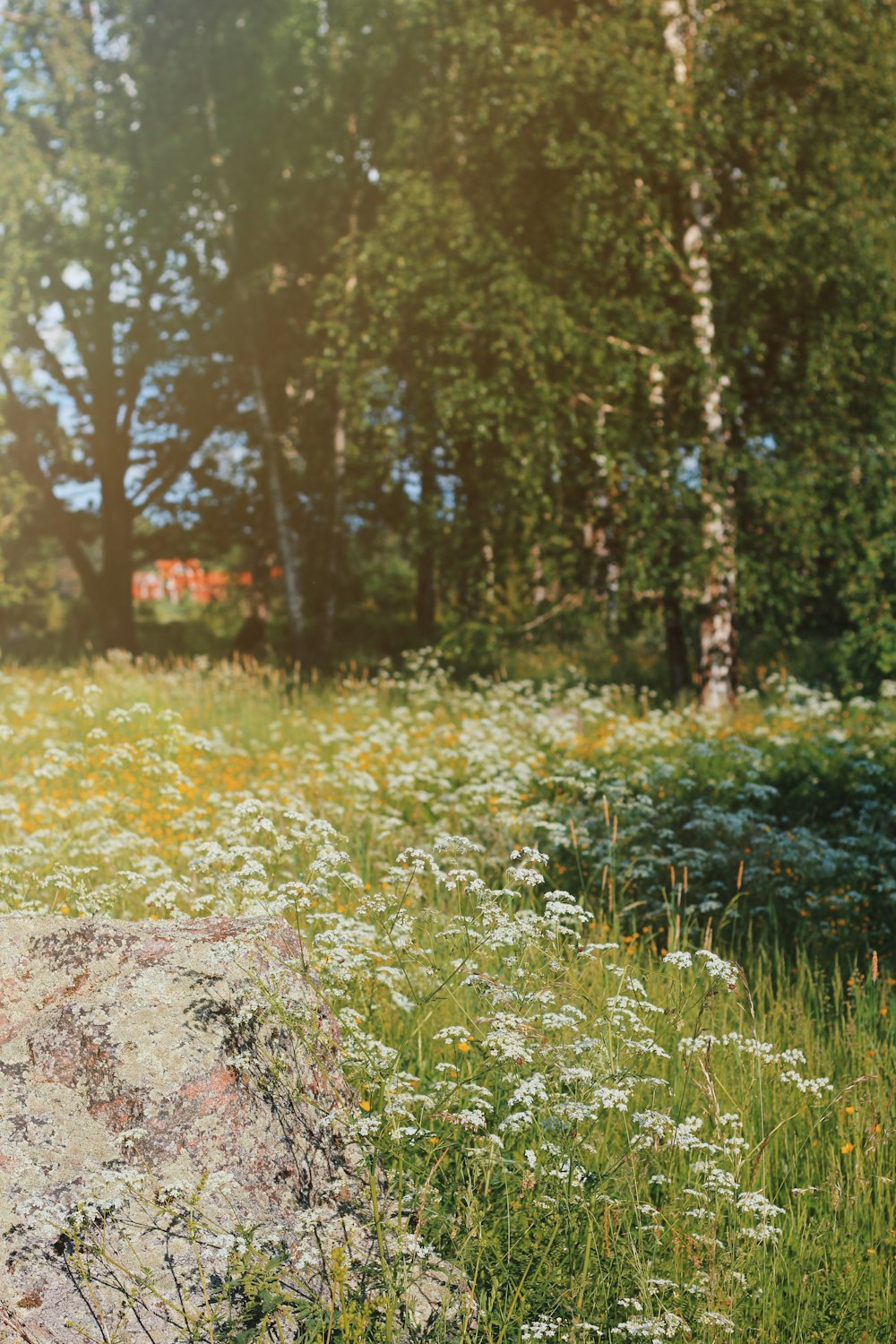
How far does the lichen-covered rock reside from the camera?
7.91 feet

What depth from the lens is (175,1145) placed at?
269 cm

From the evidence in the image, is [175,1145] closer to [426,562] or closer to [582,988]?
[582,988]

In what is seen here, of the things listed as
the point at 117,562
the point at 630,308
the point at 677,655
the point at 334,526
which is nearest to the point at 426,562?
the point at 334,526

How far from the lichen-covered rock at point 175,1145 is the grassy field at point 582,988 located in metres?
0.13

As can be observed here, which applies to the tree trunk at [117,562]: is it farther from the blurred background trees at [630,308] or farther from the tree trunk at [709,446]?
the tree trunk at [709,446]

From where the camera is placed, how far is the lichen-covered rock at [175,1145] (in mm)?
2412

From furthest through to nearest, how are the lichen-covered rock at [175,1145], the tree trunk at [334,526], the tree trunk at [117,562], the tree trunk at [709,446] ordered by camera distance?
the tree trunk at [117,562] → the tree trunk at [334,526] → the tree trunk at [709,446] → the lichen-covered rock at [175,1145]

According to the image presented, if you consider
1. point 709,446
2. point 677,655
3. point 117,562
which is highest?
point 709,446

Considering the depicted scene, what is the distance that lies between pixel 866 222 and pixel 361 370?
6.48 meters

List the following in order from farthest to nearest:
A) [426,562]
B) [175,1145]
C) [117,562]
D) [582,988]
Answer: [117,562] → [426,562] → [582,988] → [175,1145]

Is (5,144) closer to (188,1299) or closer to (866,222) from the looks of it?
(866,222)

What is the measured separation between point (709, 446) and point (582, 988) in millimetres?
9269

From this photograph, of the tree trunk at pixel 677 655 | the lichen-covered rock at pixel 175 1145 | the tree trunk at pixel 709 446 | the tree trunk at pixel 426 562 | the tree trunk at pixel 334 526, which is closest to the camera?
the lichen-covered rock at pixel 175 1145

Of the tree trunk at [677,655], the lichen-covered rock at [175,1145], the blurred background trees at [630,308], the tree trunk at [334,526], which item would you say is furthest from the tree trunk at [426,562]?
the lichen-covered rock at [175,1145]
